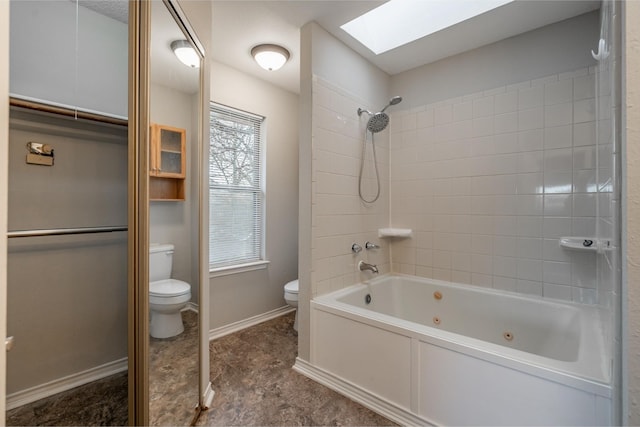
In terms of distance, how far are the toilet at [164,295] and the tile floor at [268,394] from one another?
2.03 ft

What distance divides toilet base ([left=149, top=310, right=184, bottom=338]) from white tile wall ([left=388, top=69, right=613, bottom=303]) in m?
2.00

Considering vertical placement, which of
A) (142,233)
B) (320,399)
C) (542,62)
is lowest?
(320,399)

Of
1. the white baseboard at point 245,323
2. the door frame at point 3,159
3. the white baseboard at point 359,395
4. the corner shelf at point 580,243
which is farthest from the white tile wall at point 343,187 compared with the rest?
the door frame at point 3,159

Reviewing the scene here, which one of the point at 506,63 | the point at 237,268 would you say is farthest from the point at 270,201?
the point at 506,63

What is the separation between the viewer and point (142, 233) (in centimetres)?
115

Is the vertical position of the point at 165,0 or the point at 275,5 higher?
the point at 275,5

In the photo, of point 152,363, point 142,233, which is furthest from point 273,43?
point 152,363

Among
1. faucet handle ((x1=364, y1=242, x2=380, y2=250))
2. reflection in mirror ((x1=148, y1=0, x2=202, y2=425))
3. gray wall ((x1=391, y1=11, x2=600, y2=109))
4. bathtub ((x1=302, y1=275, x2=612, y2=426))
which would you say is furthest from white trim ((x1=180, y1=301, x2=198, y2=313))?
gray wall ((x1=391, y1=11, x2=600, y2=109))

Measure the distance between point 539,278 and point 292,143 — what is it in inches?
103

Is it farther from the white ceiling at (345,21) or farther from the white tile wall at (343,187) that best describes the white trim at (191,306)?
the white ceiling at (345,21)

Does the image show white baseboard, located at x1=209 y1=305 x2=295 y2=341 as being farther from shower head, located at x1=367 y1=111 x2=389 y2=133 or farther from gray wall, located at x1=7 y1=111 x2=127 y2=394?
shower head, located at x1=367 y1=111 x2=389 y2=133

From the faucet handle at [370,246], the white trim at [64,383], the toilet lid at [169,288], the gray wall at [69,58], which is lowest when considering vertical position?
the white trim at [64,383]

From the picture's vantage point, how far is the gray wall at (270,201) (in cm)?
271

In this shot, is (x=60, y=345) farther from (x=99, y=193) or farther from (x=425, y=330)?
(x=425, y=330)
